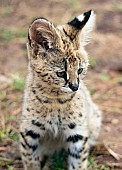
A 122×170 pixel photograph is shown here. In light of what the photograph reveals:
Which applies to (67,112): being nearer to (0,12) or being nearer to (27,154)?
(27,154)

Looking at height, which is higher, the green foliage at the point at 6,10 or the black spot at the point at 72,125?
the green foliage at the point at 6,10

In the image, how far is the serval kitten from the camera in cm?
389

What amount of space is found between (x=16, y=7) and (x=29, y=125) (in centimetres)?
462

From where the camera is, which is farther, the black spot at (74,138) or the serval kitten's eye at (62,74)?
the black spot at (74,138)

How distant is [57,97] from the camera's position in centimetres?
418

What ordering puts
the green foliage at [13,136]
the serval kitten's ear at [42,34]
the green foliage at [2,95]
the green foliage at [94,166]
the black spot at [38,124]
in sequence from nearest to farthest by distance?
the serval kitten's ear at [42,34] → the black spot at [38,124] → the green foliage at [94,166] → the green foliage at [13,136] → the green foliage at [2,95]

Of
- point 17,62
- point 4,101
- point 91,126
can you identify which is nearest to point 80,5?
point 17,62

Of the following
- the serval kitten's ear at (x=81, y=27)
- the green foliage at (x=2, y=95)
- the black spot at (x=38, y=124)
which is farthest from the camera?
the green foliage at (x=2, y=95)

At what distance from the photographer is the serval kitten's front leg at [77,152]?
442 cm

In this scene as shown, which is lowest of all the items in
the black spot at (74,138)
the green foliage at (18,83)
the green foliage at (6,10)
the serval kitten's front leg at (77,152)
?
the serval kitten's front leg at (77,152)

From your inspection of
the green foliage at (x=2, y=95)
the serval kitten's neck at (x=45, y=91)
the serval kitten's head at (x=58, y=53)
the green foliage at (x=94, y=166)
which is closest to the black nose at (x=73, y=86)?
the serval kitten's head at (x=58, y=53)

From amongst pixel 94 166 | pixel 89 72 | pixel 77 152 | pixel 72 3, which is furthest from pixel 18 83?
pixel 72 3

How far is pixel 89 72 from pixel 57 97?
2.39m

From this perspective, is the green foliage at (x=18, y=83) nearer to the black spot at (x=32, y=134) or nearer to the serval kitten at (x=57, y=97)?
the serval kitten at (x=57, y=97)
